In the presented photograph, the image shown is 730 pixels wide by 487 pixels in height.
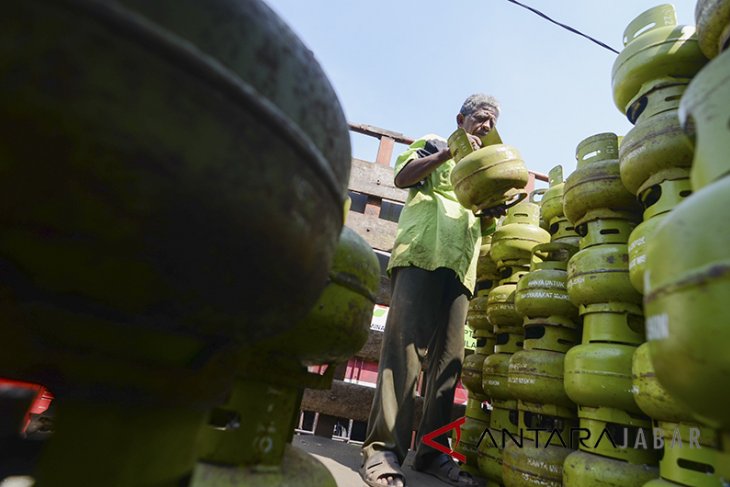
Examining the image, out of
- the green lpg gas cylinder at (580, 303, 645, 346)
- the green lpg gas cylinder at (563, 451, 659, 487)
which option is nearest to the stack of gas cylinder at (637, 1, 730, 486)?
the green lpg gas cylinder at (563, 451, 659, 487)

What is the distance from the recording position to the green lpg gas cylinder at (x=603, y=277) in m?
1.51

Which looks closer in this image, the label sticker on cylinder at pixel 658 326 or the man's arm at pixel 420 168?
the label sticker on cylinder at pixel 658 326

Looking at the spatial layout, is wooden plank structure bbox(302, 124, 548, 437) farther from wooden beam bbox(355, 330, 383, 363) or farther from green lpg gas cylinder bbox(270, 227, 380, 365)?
green lpg gas cylinder bbox(270, 227, 380, 365)

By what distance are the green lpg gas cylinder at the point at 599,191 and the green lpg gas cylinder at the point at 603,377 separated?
0.52 m

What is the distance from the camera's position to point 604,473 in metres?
1.32

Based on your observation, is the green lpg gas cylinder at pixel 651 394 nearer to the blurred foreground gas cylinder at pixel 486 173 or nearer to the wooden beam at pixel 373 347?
the blurred foreground gas cylinder at pixel 486 173

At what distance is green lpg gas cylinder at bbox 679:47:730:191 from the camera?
0.43m

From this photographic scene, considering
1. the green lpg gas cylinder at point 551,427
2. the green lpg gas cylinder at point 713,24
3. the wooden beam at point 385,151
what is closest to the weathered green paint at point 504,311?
the green lpg gas cylinder at point 551,427

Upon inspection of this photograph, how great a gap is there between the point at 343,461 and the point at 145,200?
6.01 feet

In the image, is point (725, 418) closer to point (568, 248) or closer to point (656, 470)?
point (656, 470)

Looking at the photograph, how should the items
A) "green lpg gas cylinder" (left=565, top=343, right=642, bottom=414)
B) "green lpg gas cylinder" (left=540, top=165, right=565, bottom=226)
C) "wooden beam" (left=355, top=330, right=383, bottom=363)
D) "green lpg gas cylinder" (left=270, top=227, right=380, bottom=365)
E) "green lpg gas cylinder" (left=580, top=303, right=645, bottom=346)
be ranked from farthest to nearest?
"wooden beam" (left=355, top=330, right=383, bottom=363)
"green lpg gas cylinder" (left=540, top=165, right=565, bottom=226)
"green lpg gas cylinder" (left=580, top=303, right=645, bottom=346)
"green lpg gas cylinder" (left=565, top=343, right=642, bottom=414)
"green lpg gas cylinder" (left=270, top=227, right=380, bottom=365)

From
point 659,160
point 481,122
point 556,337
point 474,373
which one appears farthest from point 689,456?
point 481,122

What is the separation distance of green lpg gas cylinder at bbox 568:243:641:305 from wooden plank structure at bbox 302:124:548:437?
1.36m

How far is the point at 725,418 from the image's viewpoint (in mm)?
351
